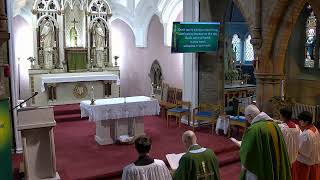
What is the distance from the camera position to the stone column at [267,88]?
8.63 metres

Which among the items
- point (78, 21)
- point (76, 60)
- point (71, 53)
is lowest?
point (76, 60)

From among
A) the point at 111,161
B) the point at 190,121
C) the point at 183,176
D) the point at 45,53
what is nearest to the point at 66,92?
the point at 45,53

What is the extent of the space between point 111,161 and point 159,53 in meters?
6.55

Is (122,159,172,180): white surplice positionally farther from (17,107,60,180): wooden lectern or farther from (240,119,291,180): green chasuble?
→ (17,107,60,180): wooden lectern

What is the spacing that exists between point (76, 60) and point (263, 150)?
10.1 metres

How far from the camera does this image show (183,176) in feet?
12.4

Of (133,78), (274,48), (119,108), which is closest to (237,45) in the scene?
(133,78)

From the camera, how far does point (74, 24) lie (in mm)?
13430

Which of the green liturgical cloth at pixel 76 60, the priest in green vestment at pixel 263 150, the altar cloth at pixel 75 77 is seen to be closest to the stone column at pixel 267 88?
the priest in green vestment at pixel 263 150

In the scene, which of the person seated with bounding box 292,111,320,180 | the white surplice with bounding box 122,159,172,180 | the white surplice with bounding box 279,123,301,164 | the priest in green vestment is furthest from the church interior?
the priest in green vestment

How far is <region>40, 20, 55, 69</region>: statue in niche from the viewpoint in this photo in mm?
13031

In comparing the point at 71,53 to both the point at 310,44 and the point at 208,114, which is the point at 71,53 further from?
the point at 310,44

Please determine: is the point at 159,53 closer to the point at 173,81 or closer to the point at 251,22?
the point at 173,81

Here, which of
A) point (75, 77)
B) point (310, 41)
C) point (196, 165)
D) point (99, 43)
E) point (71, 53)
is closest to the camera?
point (196, 165)
